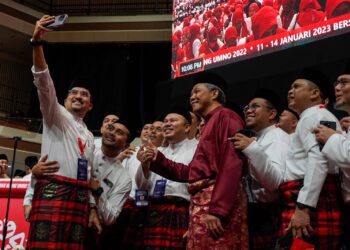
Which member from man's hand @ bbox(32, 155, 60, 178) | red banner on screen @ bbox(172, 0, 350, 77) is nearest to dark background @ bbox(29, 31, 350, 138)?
red banner on screen @ bbox(172, 0, 350, 77)

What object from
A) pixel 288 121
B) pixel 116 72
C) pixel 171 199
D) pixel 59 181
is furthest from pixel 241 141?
pixel 116 72

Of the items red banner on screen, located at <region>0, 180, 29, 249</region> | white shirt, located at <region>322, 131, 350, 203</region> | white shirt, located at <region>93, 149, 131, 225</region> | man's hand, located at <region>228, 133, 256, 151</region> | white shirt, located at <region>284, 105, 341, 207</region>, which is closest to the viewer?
white shirt, located at <region>322, 131, 350, 203</region>

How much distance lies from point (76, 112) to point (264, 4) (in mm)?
4635

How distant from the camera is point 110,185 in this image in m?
4.54

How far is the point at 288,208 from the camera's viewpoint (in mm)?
3381

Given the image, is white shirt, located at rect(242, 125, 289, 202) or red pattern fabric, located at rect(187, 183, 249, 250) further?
white shirt, located at rect(242, 125, 289, 202)

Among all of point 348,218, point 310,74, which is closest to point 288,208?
point 348,218

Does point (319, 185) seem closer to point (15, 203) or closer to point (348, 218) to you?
point (348, 218)

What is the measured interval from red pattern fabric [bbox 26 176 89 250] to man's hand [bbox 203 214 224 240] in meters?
1.11

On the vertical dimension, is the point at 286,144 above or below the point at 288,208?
above

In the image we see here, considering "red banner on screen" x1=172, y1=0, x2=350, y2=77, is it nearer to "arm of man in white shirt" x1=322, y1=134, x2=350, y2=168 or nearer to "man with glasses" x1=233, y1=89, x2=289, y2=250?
"man with glasses" x1=233, y1=89, x2=289, y2=250

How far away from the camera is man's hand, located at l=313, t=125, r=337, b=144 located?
286 centimetres

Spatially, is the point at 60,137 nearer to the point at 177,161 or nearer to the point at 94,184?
the point at 94,184

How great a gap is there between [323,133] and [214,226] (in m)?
0.77
